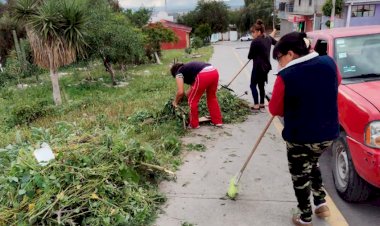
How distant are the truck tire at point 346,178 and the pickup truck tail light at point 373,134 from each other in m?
0.43

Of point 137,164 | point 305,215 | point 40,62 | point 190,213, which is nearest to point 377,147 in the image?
point 305,215

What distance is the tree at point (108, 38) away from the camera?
614 inches

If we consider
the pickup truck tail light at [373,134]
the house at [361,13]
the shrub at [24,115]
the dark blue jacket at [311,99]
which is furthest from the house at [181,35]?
the dark blue jacket at [311,99]

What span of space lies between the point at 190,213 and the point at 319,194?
53.1 inches

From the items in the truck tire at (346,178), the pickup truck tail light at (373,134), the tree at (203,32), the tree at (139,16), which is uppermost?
the tree at (139,16)

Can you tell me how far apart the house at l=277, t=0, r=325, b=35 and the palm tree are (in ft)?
96.6

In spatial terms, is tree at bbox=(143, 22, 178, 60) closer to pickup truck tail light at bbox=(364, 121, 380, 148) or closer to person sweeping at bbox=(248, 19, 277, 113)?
person sweeping at bbox=(248, 19, 277, 113)

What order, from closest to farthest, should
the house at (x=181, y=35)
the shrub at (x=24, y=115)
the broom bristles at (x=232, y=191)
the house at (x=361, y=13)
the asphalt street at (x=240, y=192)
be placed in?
the asphalt street at (x=240, y=192) < the broom bristles at (x=232, y=191) < the shrub at (x=24, y=115) < the house at (x=361, y=13) < the house at (x=181, y=35)

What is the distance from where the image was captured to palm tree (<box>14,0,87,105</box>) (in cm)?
1192

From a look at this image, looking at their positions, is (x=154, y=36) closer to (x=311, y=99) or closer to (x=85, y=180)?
(x=85, y=180)

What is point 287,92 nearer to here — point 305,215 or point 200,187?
point 305,215

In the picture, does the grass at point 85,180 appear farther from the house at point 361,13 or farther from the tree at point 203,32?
the tree at point 203,32

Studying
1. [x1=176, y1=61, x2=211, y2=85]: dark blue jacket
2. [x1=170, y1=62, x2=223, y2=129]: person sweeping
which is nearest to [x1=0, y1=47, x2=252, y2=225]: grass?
[x1=170, y1=62, x2=223, y2=129]: person sweeping

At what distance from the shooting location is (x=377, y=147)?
328 cm
